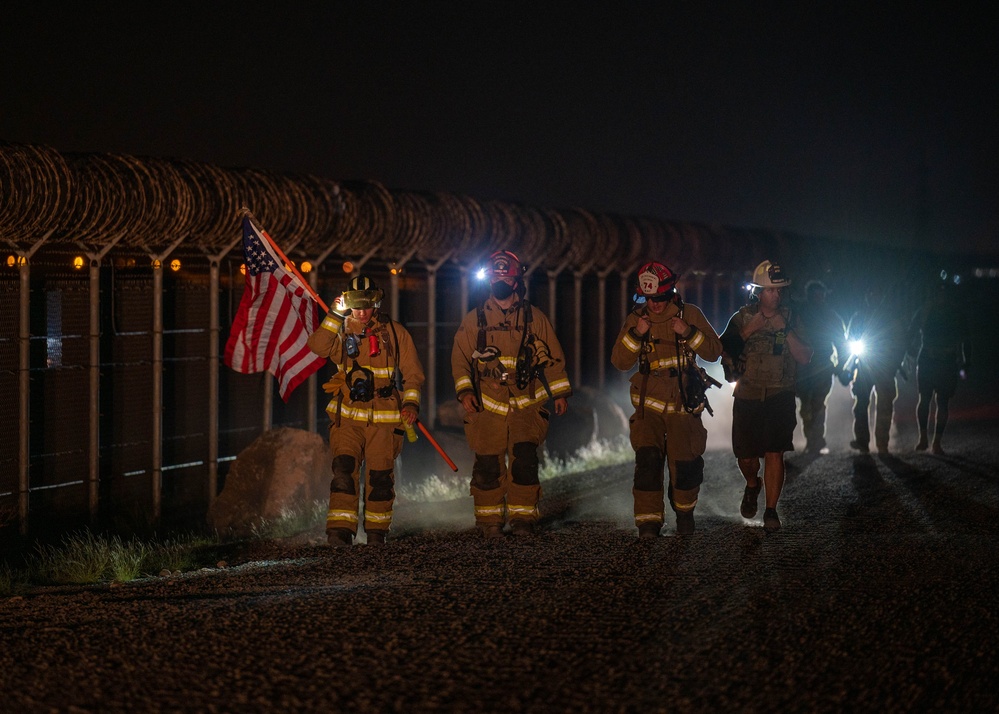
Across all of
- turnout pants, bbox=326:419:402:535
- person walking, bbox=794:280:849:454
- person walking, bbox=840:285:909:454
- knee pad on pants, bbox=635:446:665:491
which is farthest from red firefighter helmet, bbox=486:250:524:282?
person walking, bbox=840:285:909:454

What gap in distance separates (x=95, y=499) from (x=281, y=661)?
582 centimetres

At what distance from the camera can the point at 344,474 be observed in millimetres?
8734

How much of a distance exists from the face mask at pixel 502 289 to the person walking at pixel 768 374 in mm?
1663

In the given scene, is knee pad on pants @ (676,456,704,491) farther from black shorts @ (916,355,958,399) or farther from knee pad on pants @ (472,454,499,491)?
black shorts @ (916,355,958,399)

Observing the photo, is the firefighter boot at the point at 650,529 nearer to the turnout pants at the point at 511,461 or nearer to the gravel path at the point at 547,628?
the gravel path at the point at 547,628

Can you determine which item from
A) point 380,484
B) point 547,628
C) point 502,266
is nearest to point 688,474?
point 502,266

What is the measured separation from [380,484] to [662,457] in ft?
6.59

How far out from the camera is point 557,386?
8.95 meters

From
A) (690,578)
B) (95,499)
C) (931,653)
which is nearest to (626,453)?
(95,499)

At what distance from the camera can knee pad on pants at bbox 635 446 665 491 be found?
8586 mm

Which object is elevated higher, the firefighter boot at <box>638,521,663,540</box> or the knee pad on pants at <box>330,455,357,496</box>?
the knee pad on pants at <box>330,455,357,496</box>

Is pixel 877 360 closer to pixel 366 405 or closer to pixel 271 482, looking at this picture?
pixel 271 482

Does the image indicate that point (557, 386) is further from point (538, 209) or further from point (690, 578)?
point (538, 209)

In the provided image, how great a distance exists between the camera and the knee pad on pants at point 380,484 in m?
8.80
